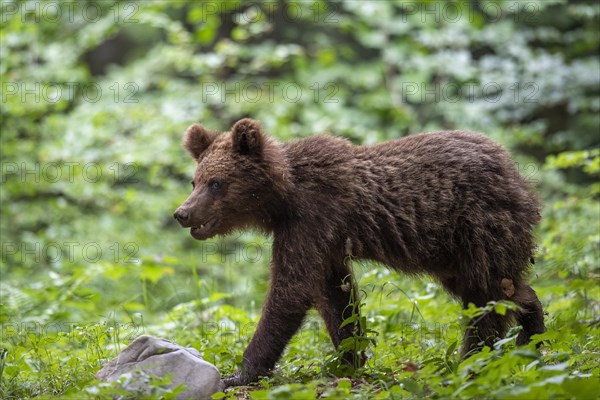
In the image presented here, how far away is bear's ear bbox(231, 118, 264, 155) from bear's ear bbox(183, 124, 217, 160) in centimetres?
37

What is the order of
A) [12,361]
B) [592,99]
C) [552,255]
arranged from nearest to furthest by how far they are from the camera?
[12,361] < [552,255] < [592,99]

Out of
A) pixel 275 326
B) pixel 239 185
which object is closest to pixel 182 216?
pixel 239 185

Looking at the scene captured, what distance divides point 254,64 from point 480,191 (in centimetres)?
643

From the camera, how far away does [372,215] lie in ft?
18.3

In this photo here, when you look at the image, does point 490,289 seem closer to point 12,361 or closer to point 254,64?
point 12,361

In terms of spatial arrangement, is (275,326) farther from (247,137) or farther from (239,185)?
(247,137)

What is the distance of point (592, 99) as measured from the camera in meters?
12.1

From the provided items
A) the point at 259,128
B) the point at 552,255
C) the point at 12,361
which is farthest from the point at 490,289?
the point at 12,361

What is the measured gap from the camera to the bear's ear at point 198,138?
5.93 metres

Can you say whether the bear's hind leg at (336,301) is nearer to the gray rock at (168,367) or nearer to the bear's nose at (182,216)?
the bear's nose at (182,216)

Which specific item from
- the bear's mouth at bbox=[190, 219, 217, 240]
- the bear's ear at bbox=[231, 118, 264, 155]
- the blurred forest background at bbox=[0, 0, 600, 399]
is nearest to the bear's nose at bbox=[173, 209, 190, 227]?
the bear's mouth at bbox=[190, 219, 217, 240]

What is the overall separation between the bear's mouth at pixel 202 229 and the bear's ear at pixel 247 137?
57 centimetres

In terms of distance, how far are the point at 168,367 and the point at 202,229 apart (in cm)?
133

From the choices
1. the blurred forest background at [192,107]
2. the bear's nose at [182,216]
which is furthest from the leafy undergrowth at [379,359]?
the blurred forest background at [192,107]
